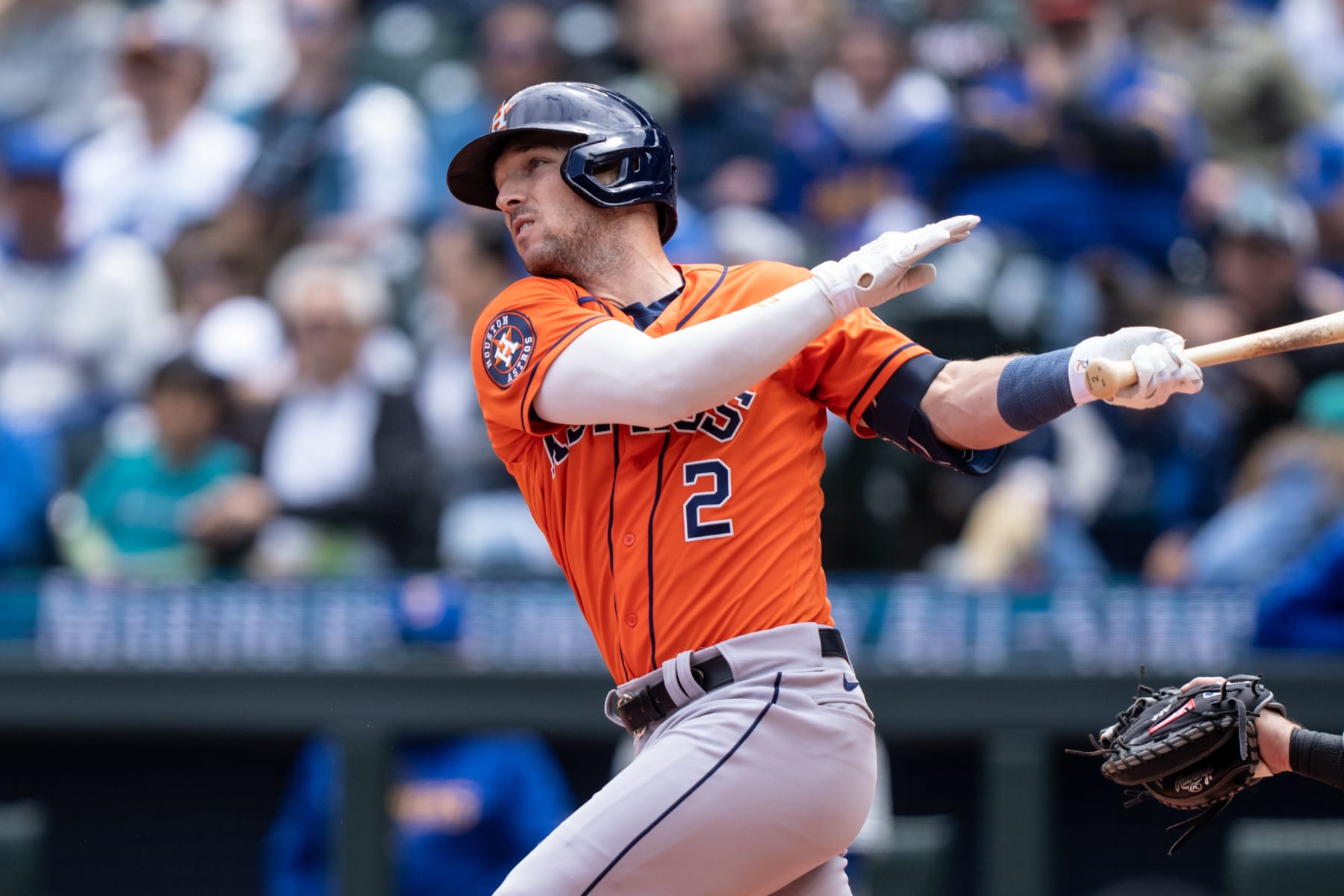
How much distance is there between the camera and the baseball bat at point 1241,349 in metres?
2.72

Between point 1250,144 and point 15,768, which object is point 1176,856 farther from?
point 15,768

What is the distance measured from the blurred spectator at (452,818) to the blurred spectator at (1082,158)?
9.92 ft

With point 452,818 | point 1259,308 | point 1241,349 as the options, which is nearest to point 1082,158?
point 1259,308

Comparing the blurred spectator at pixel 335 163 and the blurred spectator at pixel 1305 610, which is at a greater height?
the blurred spectator at pixel 335 163

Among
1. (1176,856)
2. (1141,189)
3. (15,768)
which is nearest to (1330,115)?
(1141,189)

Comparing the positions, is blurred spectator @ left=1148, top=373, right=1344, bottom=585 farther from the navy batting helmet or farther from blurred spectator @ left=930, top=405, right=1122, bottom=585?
the navy batting helmet

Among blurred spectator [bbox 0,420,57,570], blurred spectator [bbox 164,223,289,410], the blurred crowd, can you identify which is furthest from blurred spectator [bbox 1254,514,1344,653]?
blurred spectator [bbox 0,420,57,570]

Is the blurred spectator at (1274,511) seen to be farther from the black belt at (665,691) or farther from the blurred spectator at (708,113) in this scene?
the black belt at (665,691)

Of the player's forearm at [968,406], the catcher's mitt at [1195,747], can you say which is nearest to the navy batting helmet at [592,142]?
the player's forearm at [968,406]

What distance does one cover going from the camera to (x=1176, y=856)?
5609mm

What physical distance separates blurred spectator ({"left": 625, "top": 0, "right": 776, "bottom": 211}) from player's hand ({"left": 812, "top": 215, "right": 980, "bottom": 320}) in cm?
443

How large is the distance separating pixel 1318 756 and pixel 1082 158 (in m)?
4.41

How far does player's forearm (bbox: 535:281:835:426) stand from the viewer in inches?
107

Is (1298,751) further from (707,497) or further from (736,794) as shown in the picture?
(707,497)
